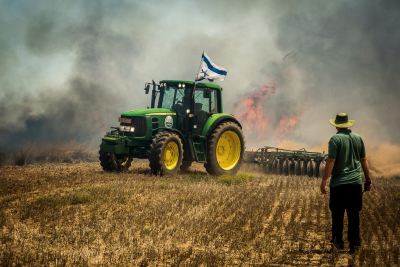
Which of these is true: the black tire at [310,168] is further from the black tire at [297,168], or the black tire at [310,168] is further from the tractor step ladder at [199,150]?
the tractor step ladder at [199,150]

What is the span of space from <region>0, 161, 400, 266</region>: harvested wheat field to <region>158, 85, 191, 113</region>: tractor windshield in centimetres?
348

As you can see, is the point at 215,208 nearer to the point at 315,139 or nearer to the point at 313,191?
the point at 313,191

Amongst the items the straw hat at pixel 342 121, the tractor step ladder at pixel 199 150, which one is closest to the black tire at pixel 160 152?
the tractor step ladder at pixel 199 150

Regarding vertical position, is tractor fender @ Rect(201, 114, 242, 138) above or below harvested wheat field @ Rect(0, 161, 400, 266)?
above

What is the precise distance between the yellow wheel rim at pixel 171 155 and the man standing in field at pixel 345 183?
23.3ft

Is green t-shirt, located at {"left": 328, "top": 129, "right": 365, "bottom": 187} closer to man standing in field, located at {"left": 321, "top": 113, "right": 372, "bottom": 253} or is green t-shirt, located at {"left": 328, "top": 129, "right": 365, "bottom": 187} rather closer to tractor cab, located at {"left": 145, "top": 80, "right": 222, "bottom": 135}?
man standing in field, located at {"left": 321, "top": 113, "right": 372, "bottom": 253}

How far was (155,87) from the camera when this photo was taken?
13.5 meters

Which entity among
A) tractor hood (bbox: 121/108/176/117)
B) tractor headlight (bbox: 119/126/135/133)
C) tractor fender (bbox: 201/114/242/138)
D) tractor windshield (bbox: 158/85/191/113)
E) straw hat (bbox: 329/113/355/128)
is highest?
tractor windshield (bbox: 158/85/191/113)

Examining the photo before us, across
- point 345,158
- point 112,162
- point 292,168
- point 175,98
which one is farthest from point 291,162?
point 345,158

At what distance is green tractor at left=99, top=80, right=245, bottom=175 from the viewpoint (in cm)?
1245

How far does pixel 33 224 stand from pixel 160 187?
400 centimetres

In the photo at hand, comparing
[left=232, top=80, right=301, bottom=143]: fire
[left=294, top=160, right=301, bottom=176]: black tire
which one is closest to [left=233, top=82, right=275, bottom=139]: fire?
[left=232, top=80, right=301, bottom=143]: fire

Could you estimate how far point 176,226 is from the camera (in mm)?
6484

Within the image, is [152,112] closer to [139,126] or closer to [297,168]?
[139,126]
